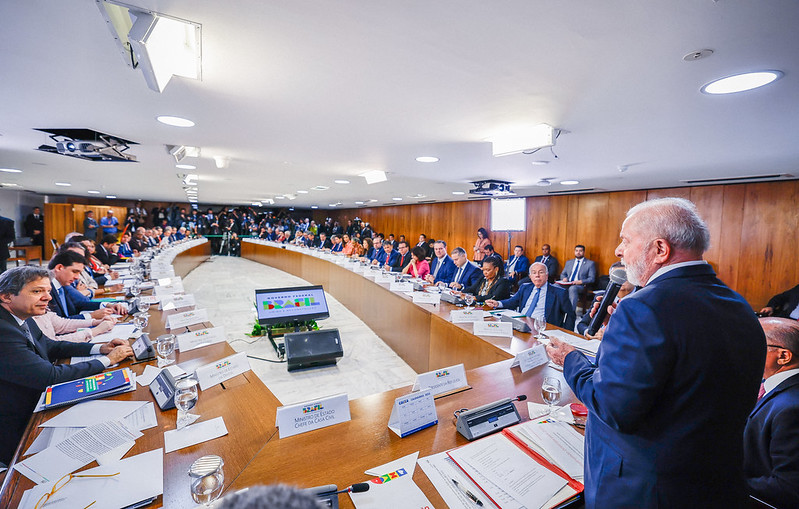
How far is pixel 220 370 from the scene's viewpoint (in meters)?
1.84

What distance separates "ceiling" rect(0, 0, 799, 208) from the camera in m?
1.16

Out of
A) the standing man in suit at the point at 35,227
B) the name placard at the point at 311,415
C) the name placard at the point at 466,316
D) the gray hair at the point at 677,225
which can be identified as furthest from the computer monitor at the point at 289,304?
the standing man in suit at the point at 35,227

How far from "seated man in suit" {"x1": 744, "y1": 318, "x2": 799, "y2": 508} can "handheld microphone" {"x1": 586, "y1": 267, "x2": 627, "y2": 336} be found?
2.11 ft

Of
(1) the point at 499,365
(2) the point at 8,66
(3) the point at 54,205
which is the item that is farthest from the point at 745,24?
(3) the point at 54,205

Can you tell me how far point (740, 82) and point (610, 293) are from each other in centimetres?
135

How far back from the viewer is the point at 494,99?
1957 millimetres

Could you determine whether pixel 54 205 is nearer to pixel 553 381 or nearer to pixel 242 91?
pixel 242 91

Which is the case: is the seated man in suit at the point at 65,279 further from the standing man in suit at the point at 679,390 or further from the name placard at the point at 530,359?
the standing man in suit at the point at 679,390

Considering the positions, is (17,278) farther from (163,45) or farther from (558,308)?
(558,308)

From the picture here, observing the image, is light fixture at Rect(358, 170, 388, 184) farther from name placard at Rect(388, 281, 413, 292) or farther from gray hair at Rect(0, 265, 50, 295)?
gray hair at Rect(0, 265, 50, 295)

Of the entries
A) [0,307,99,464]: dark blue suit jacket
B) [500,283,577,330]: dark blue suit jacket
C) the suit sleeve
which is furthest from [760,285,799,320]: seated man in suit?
[0,307,99,464]: dark blue suit jacket

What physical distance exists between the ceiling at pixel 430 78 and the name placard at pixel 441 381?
144cm

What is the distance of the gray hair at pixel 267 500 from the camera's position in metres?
0.28

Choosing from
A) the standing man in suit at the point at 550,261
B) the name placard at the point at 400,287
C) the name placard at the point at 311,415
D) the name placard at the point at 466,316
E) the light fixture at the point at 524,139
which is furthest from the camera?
the standing man in suit at the point at 550,261
